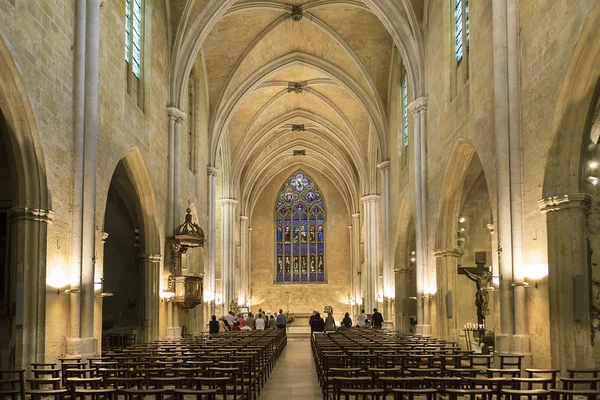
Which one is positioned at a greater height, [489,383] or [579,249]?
[579,249]

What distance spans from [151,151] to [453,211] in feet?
31.7

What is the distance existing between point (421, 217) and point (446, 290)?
306cm

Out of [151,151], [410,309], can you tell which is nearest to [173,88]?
[151,151]

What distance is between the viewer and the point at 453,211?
22.2m

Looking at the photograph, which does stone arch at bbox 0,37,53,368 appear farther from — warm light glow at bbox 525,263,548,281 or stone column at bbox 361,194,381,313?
stone column at bbox 361,194,381,313

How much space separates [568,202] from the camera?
13133 millimetres

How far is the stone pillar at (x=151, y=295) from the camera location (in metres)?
22.3

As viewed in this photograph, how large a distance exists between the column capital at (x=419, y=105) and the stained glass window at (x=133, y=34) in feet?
31.2

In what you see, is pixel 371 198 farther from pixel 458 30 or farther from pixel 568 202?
pixel 568 202

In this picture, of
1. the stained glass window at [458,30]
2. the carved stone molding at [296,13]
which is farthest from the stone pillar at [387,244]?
the stained glass window at [458,30]

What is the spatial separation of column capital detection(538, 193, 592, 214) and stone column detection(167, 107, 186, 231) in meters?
14.5

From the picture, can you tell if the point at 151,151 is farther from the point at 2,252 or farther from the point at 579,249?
the point at 579,249

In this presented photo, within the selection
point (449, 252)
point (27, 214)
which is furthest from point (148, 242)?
point (27, 214)

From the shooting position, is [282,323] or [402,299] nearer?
[402,299]
